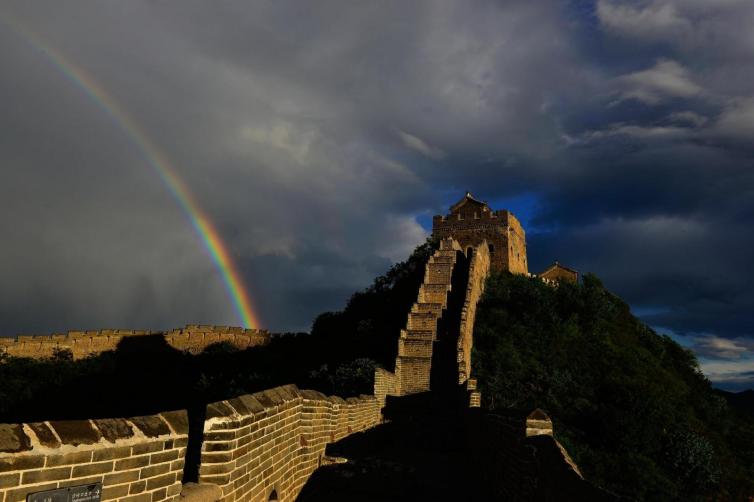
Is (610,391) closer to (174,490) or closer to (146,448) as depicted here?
(174,490)

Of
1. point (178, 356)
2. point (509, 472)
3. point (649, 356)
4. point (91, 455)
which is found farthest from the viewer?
point (178, 356)

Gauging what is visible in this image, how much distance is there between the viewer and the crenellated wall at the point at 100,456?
2.75 meters

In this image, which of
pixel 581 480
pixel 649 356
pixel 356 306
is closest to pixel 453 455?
pixel 581 480

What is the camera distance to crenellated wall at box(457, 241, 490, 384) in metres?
21.6

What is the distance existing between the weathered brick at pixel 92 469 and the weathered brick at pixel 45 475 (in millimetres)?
54

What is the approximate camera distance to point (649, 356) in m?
28.4

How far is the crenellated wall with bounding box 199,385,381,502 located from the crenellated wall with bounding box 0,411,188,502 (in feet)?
2.20

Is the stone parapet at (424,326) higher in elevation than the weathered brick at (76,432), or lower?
higher

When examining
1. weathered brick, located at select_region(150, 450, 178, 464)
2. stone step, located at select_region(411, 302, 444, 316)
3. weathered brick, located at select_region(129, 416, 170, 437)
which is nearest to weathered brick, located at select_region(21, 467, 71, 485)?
weathered brick, located at select_region(129, 416, 170, 437)

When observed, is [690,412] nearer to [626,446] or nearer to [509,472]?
[626,446]

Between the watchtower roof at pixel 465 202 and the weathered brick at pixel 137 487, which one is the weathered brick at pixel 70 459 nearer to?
the weathered brick at pixel 137 487

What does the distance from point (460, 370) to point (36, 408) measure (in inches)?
1250

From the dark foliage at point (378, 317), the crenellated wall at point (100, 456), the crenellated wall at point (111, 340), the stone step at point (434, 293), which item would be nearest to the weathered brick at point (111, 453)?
the crenellated wall at point (100, 456)

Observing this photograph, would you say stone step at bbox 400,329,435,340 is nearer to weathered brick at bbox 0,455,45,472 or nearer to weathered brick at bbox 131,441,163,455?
A: weathered brick at bbox 131,441,163,455
